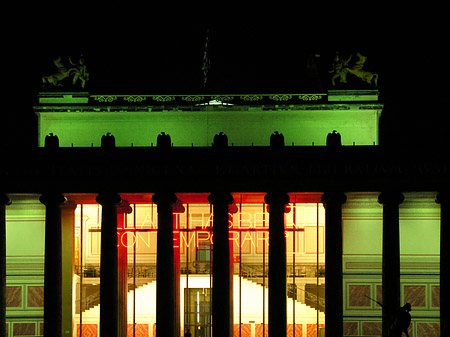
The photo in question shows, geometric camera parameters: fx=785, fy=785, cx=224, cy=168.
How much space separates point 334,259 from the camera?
53.9 metres

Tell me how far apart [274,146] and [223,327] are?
12932 millimetres

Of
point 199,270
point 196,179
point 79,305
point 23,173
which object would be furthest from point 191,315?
point 23,173

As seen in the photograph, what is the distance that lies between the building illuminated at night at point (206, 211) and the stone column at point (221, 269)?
0.49 feet

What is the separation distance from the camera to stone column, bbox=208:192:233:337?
5388 centimetres

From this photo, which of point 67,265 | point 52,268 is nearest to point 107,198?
point 52,268

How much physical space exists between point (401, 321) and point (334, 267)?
7.36m

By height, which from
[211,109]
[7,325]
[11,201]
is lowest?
[7,325]

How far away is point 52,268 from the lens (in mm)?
54125

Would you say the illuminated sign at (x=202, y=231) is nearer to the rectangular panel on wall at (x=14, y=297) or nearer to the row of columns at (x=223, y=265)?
the rectangular panel on wall at (x=14, y=297)

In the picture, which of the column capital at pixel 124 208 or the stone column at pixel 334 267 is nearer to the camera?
the stone column at pixel 334 267

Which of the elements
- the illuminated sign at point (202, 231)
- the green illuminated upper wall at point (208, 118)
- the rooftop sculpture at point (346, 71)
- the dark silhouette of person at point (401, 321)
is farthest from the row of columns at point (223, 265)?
the rooftop sculpture at point (346, 71)

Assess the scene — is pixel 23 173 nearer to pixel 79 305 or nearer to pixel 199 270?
pixel 79 305

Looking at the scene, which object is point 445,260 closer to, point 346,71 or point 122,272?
point 346,71

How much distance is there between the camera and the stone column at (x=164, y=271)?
177ft
